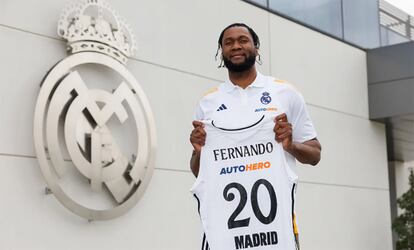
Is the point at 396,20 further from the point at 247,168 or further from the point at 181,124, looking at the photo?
the point at 247,168

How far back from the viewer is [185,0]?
383 inches

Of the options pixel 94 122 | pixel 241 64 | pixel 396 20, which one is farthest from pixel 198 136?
pixel 396 20

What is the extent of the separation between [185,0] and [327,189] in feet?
15.1

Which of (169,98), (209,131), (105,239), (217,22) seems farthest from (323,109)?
(209,131)

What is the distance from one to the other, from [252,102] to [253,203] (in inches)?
19.7

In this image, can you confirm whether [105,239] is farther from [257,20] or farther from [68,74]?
[257,20]

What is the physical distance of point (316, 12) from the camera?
42.1ft

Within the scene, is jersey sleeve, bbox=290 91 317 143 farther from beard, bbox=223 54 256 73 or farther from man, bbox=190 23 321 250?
beard, bbox=223 54 256 73

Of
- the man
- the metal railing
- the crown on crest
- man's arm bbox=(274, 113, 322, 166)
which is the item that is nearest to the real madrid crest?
the crown on crest

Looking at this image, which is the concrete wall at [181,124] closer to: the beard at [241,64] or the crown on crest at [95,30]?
the crown on crest at [95,30]

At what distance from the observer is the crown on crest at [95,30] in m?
7.71

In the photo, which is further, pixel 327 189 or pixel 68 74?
pixel 327 189

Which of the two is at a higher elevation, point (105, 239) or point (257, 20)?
point (257, 20)

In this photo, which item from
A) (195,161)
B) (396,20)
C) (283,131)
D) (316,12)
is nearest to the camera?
(283,131)
